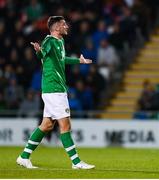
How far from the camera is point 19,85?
2584 cm

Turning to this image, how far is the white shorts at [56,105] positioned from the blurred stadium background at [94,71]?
9.64 m

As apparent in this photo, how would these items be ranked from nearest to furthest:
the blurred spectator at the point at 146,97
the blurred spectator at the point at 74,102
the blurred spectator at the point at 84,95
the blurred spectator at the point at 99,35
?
the blurred spectator at the point at 146,97
the blurred spectator at the point at 74,102
the blurred spectator at the point at 84,95
the blurred spectator at the point at 99,35

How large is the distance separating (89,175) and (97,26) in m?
14.0

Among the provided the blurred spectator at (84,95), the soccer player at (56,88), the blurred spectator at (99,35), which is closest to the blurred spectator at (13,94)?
the blurred spectator at (84,95)

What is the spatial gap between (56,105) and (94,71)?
10.8m

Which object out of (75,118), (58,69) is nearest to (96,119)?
(75,118)

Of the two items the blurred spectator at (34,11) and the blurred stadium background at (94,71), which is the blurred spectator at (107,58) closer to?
the blurred stadium background at (94,71)

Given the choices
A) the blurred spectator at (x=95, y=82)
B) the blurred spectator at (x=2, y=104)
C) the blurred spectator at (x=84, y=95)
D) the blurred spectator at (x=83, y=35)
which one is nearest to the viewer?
the blurred spectator at (x=84, y=95)

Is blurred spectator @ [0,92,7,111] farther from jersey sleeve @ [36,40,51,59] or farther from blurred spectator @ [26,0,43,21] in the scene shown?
jersey sleeve @ [36,40,51,59]

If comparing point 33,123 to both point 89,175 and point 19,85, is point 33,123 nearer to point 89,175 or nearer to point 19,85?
point 19,85

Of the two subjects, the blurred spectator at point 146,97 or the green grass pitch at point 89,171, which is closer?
the green grass pitch at point 89,171

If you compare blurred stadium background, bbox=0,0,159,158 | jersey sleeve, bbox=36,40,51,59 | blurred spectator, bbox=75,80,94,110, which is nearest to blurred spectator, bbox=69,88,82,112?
blurred stadium background, bbox=0,0,159,158

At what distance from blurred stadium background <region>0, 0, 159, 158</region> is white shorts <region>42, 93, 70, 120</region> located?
31.6 feet

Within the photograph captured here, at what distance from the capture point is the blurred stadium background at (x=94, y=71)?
2398 cm
